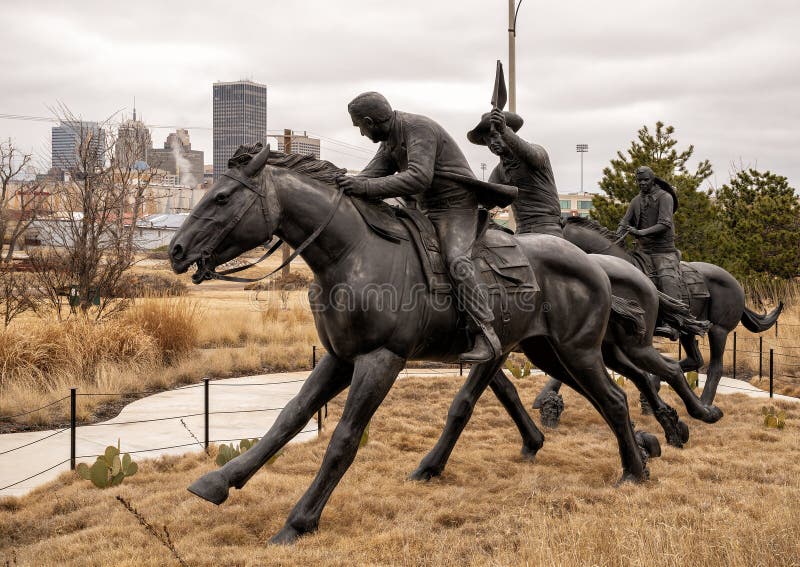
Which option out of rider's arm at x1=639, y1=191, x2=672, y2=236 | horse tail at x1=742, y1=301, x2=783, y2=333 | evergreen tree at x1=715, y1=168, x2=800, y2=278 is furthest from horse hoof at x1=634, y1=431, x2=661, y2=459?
evergreen tree at x1=715, y1=168, x2=800, y2=278

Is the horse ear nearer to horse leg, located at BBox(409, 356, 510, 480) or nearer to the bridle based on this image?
the bridle

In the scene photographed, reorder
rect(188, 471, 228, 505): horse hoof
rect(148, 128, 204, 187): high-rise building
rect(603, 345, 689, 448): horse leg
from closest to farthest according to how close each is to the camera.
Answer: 1. rect(188, 471, 228, 505): horse hoof
2. rect(603, 345, 689, 448): horse leg
3. rect(148, 128, 204, 187): high-rise building

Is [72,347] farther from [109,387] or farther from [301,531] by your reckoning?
[301,531]

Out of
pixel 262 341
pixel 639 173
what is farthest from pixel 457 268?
pixel 262 341

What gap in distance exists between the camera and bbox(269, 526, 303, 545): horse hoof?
416cm

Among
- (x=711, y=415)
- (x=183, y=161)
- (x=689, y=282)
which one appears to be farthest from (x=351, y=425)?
(x=183, y=161)

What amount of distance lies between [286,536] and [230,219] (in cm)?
183

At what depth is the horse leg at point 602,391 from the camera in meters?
5.25

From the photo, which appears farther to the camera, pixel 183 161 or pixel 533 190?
pixel 183 161

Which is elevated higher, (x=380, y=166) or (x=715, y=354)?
(x=380, y=166)

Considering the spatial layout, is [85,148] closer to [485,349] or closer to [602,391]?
[485,349]

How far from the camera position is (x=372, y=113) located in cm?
467

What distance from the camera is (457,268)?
465 cm

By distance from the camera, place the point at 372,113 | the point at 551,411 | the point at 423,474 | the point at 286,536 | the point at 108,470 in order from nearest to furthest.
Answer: the point at 286,536, the point at 372,113, the point at 108,470, the point at 423,474, the point at 551,411
